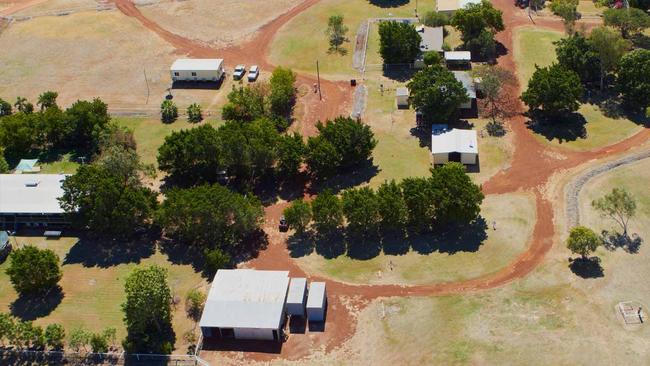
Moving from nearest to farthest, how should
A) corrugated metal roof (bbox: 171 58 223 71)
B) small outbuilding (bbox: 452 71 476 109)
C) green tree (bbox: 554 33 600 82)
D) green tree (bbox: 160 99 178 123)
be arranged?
small outbuilding (bbox: 452 71 476 109) < green tree (bbox: 554 33 600 82) < green tree (bbox: 160 99 178 123) < corrugated metal roof (bbox: 171 58 223 71)

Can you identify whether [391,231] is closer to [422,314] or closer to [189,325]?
[422,314]

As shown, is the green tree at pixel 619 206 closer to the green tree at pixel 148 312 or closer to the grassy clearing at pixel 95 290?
the grassy clearing at pixel 95 290

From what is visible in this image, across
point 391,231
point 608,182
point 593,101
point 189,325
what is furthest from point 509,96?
point 189,325

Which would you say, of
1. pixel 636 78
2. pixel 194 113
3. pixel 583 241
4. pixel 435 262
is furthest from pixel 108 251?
pixel 636 78

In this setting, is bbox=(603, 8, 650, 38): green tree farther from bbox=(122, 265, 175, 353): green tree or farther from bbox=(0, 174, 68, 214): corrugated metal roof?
bbox=(0, 174, 68, 214): corrugated metal roof

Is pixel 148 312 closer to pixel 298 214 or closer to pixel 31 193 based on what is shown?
pixel 298 214

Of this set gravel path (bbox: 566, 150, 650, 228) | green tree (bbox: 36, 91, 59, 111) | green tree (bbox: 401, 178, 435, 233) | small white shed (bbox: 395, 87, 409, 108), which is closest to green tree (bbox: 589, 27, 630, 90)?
gravel path (bbox: 566, 150, 650, 228)

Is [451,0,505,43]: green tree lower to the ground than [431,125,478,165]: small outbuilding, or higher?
higher

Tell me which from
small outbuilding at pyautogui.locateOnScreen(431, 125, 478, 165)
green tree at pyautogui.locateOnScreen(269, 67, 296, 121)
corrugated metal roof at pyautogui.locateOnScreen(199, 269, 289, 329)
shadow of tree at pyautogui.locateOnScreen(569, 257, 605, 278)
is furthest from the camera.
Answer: green tree at pyautogui.locateOnScreen(269, 67, 296, 121)
